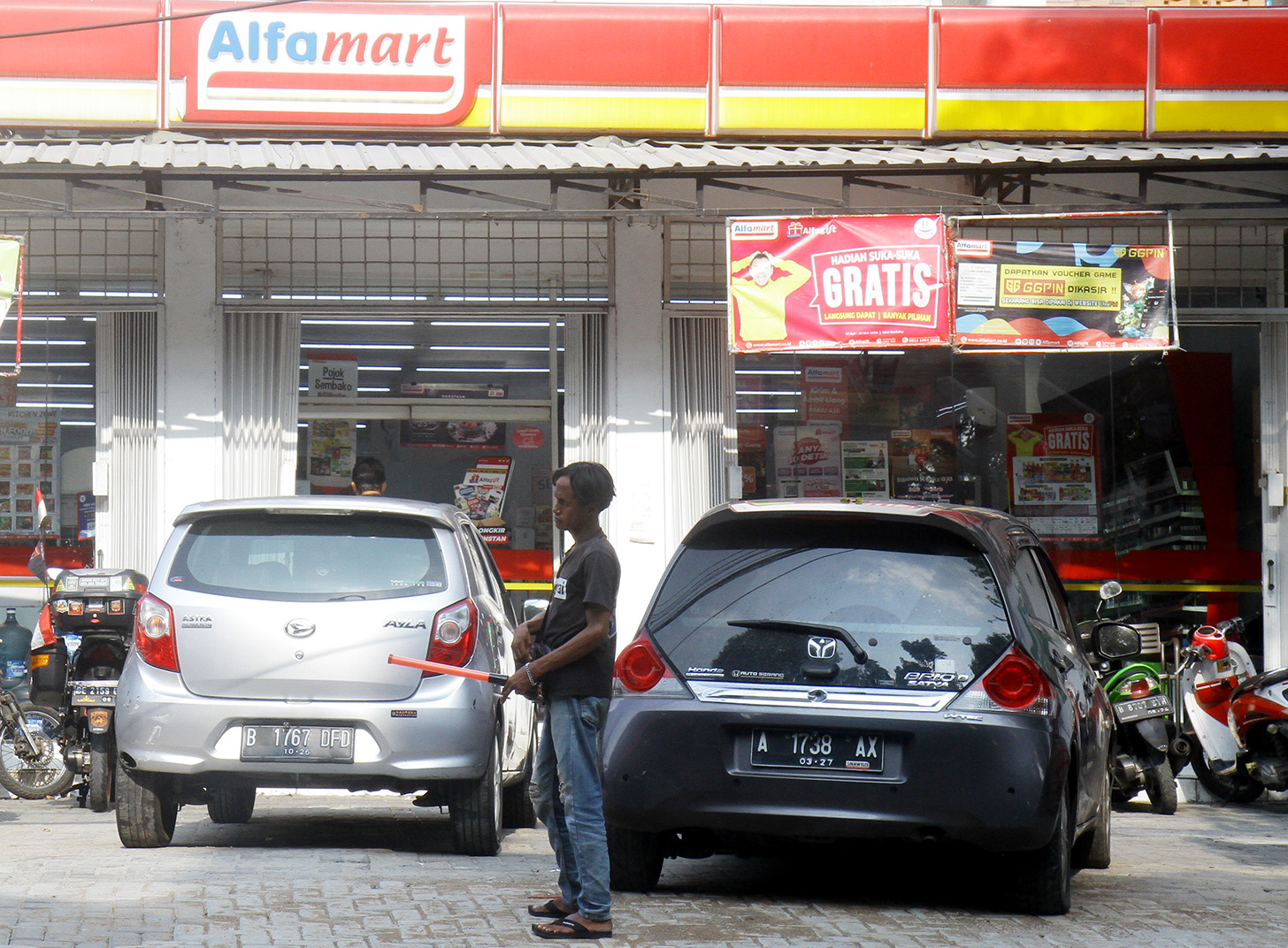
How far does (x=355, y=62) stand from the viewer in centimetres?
1130

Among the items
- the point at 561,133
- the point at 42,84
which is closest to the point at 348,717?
the point at 561,133

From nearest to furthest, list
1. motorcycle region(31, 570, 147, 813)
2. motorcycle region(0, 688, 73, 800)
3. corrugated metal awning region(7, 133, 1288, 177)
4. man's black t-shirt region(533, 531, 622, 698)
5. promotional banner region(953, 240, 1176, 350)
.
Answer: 1. man's black t-shirt region(533, 531, 622, 698)
2. motorcycle region(31, 570, 147, 813)
3. corrugated metal awning region(7, 133, 1288, 177)
4. motorcycle region(0, 688, 73, 800)
5. promotional banner region(953, 240, 1176, 350)

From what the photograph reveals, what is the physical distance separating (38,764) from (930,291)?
6.37 m

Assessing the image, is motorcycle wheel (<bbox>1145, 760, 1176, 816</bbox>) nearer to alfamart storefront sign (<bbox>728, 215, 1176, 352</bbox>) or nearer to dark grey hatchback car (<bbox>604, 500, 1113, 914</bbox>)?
alfamart storefront sign (<bbox>728, 215, 1176, 352</bbox>)

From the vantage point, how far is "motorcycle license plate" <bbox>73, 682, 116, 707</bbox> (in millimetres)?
8781

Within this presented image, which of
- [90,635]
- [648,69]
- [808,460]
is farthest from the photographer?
[808,460]

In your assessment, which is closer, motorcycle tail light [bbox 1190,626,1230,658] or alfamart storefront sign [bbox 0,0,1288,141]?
motorcycle tail light [bbox 1190,626,1230,658]

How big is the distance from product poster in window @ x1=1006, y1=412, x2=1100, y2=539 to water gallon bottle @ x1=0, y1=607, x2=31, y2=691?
24.3 feet

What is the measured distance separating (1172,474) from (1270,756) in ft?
8.62

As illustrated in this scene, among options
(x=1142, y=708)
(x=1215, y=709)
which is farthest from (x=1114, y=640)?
(x=1215, y=709)

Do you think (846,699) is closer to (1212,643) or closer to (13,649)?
(1212,643)

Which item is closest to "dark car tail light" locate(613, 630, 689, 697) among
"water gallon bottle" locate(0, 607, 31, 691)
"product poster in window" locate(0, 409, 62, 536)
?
"water gallon bottle" locate(0, 607, 31, 691)

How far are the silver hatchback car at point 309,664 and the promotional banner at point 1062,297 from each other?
4.50 meters

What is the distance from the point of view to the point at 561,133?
11.4 m
